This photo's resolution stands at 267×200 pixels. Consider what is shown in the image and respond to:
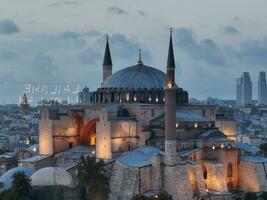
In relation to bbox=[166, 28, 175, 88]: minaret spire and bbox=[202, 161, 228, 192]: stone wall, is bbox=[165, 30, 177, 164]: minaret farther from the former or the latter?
bbox=[202, 161, 228, 192]: stone wall

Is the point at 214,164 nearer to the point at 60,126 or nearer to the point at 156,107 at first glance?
the point at 156,107

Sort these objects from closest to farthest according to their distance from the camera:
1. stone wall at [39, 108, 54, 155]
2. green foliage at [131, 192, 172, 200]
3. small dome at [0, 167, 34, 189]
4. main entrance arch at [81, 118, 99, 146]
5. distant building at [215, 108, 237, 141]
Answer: green foliage at [131, 192, 172, 200] → small dome at [0, 167, 34, 189] → stone wall at [39, 108, 54, 155] → main entrance arch at [81, 118, 99, 146] → distant building at [215, 108, 237, 141]

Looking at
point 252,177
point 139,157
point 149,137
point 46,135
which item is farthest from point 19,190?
Result: point 252,177

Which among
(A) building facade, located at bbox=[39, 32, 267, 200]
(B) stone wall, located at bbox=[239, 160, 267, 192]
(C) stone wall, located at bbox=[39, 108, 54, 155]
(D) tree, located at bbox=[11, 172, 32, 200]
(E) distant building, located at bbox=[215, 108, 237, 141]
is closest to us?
(D) tree, located at bbox=[11, 172, 32, 200]

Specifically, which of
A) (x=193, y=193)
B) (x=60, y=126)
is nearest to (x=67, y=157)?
(x=60, y=126)

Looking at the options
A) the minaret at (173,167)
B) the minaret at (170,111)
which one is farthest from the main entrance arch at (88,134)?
the minaret at (173,167)

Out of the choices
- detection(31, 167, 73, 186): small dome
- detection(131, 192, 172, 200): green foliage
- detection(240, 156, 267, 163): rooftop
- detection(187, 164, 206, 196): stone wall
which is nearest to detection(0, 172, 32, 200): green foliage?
detection(31, 167, 73, 186): small dome
